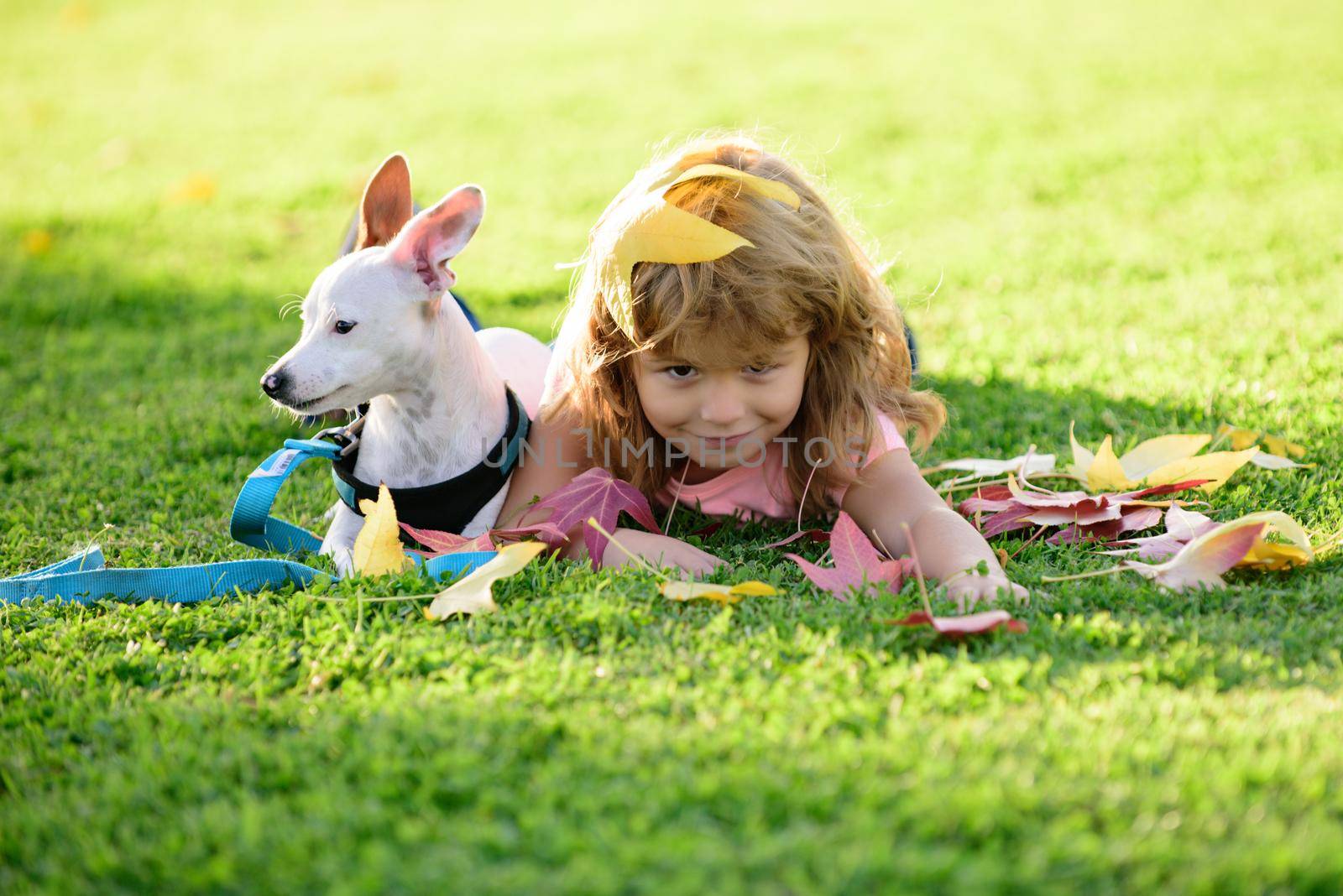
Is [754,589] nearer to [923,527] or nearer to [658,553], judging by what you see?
[658,553]

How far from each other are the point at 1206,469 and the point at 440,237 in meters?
2.10

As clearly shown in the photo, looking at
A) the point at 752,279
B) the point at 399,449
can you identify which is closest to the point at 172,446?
the point at 399,449

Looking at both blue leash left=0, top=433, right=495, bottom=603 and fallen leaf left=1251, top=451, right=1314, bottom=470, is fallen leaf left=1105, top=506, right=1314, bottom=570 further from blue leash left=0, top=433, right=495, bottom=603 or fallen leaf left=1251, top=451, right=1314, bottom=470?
blue leash left=0, top=433, right=495, bottom=603

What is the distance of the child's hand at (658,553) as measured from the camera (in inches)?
107

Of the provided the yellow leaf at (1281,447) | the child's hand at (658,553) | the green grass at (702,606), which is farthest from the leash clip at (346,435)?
the yellow leaf at (1281,447)

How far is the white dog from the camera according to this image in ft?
8.59

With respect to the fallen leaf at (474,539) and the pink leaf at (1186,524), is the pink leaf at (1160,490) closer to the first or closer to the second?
the pink leaf at (1186,524)

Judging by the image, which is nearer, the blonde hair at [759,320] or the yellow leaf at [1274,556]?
the yellow leaf at [1274,556]

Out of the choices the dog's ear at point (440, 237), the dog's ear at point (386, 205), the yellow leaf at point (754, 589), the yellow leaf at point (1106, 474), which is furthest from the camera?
the yellow leaf at point (1106, 474)

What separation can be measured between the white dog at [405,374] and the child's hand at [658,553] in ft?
1.24

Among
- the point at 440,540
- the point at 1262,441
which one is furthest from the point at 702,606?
the point at 1262,441

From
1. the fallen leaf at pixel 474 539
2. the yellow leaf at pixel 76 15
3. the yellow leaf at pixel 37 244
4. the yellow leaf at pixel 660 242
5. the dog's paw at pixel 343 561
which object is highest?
the yellow leaf at pixel 76 15

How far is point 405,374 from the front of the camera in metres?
2.73

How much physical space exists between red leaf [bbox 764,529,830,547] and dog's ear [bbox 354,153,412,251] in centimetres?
125
